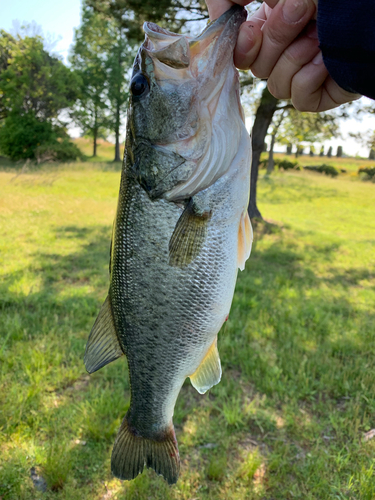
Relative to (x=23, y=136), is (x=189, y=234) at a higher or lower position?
lower

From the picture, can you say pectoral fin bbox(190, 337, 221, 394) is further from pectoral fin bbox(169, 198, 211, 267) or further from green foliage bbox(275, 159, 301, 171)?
green foliage bbox(275, 159, 301, 171)

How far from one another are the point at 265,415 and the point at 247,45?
2.91 meters

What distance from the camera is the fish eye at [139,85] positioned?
1472 millimetres

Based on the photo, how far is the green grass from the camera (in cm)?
265

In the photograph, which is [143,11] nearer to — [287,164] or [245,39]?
[245,39]

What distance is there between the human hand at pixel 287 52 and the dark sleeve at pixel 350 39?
0.25 m

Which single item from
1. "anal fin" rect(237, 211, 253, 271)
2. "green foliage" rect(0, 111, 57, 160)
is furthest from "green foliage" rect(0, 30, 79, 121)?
"anal fin" rect(237, 211, 253, 271)

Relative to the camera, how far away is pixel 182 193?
1479 millimetres

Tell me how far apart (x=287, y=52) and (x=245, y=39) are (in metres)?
0.24

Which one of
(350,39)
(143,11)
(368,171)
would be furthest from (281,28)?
(368,171)

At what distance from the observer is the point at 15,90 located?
3020cm

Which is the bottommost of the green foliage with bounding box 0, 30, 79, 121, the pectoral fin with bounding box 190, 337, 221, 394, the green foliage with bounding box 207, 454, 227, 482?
the green foliage with bounding box 207, 454, 227, 482

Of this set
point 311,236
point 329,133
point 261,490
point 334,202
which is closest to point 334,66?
point 261,490

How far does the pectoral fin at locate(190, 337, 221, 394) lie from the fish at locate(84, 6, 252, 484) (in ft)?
0.44
